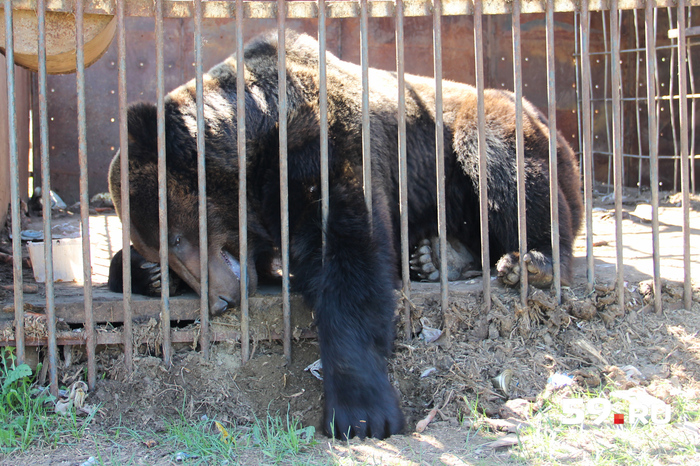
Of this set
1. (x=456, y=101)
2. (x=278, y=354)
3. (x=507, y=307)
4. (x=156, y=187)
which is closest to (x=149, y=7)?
(x=156, y=187)

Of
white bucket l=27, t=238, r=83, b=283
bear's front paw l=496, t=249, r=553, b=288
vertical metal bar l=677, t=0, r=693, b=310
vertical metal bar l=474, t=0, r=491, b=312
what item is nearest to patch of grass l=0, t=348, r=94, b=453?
white bucket l=27, t=238, r=83, b=283

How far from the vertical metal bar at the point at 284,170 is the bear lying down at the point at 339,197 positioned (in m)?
0.12

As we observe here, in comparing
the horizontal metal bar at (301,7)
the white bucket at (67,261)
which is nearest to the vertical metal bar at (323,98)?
the horizontal metal bar at (301,7)

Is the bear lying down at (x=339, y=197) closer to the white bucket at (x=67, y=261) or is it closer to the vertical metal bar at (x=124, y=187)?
the vertical metal bar at (x=124, y=187)

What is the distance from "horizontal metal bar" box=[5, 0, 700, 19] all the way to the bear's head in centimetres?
59

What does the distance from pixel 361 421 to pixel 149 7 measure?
2283mm

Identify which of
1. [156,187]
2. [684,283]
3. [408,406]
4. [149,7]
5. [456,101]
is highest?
[149,7]

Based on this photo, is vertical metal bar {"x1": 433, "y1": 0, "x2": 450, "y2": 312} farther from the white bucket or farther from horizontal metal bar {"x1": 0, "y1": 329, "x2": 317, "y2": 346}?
the white bucket

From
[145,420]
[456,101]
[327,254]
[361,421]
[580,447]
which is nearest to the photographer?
[580,447]

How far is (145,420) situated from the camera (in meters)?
3.05

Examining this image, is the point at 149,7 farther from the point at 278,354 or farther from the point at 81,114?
the point at 278,354

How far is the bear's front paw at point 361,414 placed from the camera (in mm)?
2838

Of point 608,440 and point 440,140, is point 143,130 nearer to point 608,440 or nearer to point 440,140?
point 440,140

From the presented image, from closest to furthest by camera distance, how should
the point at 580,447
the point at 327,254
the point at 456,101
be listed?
the point at 580,447
the point at 327,254
the point at 456,101
